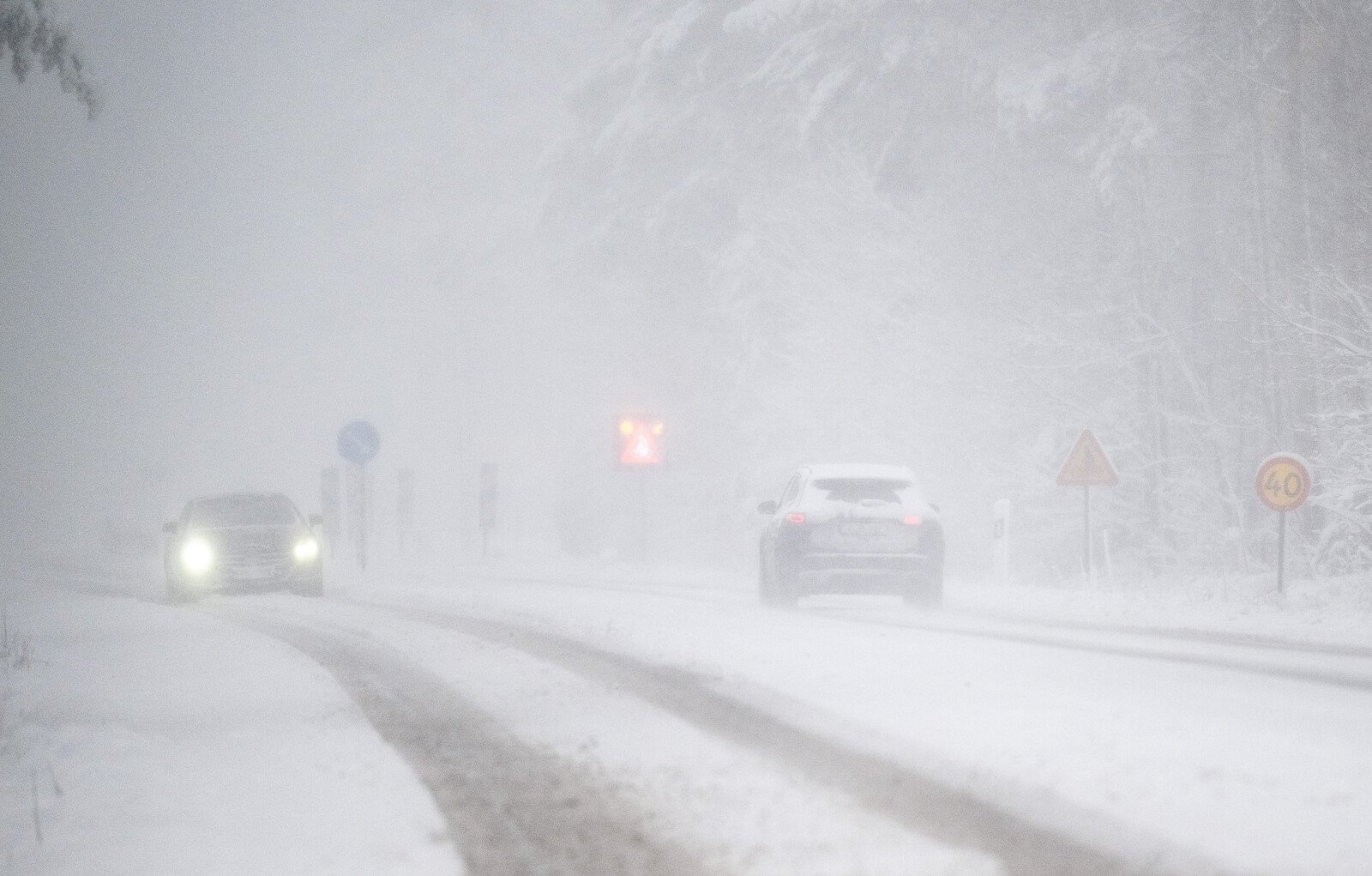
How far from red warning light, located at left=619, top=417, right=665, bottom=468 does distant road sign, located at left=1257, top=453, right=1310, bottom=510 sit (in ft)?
52.2

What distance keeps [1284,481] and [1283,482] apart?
0.04 feet

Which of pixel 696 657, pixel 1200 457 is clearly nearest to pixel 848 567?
pixel 696 657

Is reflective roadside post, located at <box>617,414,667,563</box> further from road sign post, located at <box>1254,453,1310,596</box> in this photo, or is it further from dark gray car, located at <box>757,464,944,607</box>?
road sign post, located at <box>1254,453,1310,596</box>

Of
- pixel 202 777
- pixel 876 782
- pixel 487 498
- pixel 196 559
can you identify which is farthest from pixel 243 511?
pixel 876 782

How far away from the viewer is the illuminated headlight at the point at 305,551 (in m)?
21.8

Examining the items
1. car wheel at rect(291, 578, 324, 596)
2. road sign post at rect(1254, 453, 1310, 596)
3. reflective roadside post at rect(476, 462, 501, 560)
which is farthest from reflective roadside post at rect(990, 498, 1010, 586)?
reflective roadside post at rect(476, 462, 501, 560)

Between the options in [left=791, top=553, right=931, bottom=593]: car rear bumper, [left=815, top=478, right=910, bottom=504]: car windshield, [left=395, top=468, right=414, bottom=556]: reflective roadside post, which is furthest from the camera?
[left=395, top=468, right=414, bottom=556]: reflective roadside post

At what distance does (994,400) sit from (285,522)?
12956mm

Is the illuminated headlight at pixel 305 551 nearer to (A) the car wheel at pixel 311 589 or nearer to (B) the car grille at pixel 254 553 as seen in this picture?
(B) the car grille at pixel 254 553

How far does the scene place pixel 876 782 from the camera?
6.16 metres

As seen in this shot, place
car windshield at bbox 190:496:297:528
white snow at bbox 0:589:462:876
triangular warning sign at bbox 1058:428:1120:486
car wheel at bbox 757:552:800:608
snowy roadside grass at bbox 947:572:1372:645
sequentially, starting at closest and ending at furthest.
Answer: white snow at bbox 0:589:462:876 → snowy roadside grass at bbox 947:572:1372:645 → car wheel at bbox 757:552:800:608 → triangular warning sign at bbox 1058:428:1120:486 → car windshield at bbox 190:496:297:528

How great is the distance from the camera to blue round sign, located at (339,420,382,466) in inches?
1022

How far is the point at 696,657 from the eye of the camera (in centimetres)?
1095

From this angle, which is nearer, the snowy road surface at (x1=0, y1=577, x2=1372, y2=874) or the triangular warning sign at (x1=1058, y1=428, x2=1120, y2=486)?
the snowy road surface at (x1=0, y1=577, x2=1372, y2=874)
